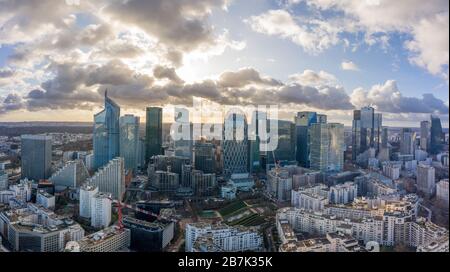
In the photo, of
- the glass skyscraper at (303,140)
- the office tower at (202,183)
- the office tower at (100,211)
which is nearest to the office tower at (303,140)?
the glass skyscraper at (303,140)

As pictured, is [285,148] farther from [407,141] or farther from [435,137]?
[435,137]

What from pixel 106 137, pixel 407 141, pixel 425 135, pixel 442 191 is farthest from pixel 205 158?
pixel 442 191

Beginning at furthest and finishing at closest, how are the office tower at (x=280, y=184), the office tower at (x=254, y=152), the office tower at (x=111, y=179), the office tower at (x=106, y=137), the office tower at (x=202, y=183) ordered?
the office tower at (x=254, y=152) < the office tower at (x=106, y=137) < the office tower at (x=202, y=183) < the office tower at (x=111, y=179) < the office tower at (x=280, y=184)

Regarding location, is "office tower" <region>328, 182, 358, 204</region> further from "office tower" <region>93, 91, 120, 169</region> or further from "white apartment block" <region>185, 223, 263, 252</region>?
"office tower" <region>93, 91, 120, 169</region>

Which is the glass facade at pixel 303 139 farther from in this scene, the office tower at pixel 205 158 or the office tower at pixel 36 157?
the office tower at pixel 36 157

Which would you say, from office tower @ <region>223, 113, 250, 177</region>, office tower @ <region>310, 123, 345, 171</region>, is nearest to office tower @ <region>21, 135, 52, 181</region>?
office tower @ <region>223, 113, 250, 177</region>
